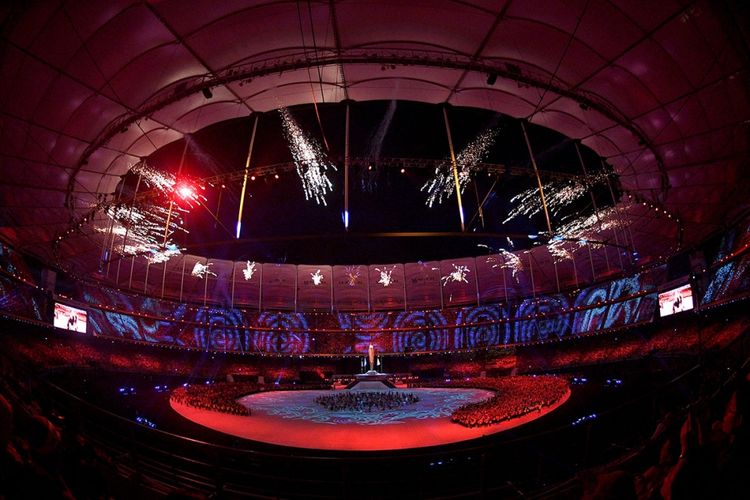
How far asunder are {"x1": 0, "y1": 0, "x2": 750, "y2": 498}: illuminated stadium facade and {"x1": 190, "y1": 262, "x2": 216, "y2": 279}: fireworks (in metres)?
0.53

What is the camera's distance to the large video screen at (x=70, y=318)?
68.2 feet

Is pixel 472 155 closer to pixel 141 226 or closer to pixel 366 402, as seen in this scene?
pixel 366 402

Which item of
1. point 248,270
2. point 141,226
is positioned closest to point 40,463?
point 141,226

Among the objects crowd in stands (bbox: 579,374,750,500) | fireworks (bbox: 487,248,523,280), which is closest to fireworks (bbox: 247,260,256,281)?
fireworks (bbox: 487,248,523,280)

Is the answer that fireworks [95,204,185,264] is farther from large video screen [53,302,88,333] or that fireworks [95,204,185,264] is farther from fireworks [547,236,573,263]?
fireworks [547,236,573,263]

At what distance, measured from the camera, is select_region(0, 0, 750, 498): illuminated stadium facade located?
347 inches

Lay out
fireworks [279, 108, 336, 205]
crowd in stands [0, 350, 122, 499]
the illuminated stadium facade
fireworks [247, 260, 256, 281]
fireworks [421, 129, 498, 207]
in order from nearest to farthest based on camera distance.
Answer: crowd in stands [0, 350, 122, 499] → the illuminated stadium facade → fireworks [279, 108, 336, 205] → fireworks [421, 129, 498, 207] → fireworks [247, 260, 256, 281]

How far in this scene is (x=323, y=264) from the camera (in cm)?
3441

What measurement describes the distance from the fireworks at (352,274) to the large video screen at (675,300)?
21.4m

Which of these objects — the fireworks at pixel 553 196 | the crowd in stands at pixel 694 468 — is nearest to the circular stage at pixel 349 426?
the crowd in stands at pixel 694 468

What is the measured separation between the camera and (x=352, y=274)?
34719 millimetres

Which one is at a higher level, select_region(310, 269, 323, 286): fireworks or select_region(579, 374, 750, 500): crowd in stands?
select_region(310, 269, 323, 286): fireworks

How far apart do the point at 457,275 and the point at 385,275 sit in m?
6.14

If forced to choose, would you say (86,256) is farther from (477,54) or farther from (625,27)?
(625,27)
